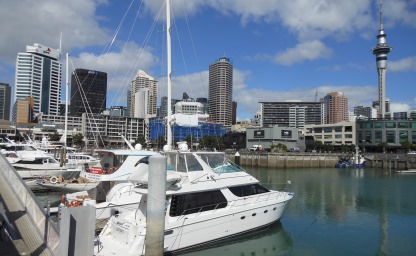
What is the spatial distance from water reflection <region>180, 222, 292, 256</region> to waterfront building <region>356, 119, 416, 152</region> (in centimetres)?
11294

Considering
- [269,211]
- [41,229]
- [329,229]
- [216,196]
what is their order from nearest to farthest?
[41,229], [216,196], [269,211], [329,229]

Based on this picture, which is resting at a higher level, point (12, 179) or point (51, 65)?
point (51, 65)

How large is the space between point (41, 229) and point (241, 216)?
32.8 feet

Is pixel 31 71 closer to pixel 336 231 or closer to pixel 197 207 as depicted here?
pixel 197 207

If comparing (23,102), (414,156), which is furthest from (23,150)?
(23,102)

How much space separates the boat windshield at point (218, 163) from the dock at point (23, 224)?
9032mm

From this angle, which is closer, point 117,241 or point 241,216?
point 117,241

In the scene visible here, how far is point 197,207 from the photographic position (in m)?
14.6

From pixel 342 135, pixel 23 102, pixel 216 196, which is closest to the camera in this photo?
pixel 216 196

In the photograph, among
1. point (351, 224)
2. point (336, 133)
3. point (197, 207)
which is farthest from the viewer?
point (336, 133)

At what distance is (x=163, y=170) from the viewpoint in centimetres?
996

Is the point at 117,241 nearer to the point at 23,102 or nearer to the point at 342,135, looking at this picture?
the point at 342,135

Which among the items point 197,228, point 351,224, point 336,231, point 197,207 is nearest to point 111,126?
point 351,224

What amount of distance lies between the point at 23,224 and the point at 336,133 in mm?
140024
